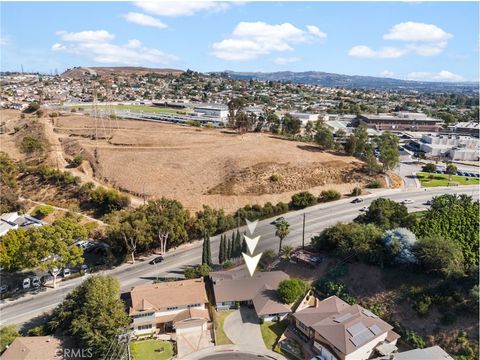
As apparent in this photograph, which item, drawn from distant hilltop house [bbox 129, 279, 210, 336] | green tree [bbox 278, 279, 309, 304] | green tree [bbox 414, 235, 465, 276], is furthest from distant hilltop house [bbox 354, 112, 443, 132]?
distant hilltop house [bbox 129, 279, 210, 336]

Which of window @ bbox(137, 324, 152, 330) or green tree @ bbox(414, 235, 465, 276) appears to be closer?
window @ bbox(137, 324, 152, 330)

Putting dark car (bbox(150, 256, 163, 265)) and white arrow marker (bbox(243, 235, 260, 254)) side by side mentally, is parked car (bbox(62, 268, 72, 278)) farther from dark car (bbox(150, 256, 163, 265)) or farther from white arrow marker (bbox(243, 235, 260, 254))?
white arrow marker (bbox(243, 235, 260, 254))

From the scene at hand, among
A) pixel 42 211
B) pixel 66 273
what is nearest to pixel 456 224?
pixel 66 273

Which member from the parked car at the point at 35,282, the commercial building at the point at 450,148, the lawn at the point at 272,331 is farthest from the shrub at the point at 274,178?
the commercial building at the point at 450,148

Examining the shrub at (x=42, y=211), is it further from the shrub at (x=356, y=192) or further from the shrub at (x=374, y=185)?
the shrub at (x=374, y=185)

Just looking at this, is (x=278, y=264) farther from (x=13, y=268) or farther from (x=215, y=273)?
(x=13, y=268)

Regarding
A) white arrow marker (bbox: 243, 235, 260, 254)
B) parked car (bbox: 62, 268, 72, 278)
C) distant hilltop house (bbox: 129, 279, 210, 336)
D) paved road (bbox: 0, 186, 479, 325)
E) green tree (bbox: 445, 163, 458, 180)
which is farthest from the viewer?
green tree (bbox: 445, 163, 458, 180)

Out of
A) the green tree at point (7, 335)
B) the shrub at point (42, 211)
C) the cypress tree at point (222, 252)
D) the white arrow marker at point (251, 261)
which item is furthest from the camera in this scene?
the shrub at point (42, 211)
